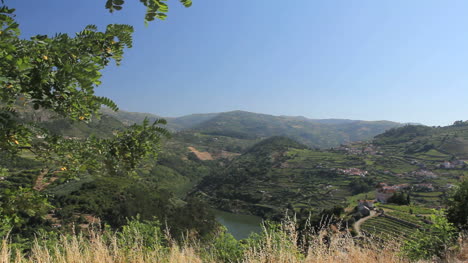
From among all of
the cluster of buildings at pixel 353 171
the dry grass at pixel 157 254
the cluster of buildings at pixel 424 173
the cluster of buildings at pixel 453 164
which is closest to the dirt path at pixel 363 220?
the cluster of buildings at pixel 353 171

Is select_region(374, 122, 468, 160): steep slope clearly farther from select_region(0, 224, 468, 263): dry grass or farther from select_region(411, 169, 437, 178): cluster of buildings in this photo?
select_region(0, 224, 468, 263): dry grass

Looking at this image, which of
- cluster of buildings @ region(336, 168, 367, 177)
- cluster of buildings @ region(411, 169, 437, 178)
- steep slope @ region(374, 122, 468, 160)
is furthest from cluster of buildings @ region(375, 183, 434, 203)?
steep slope @ region(374, 122, 468, 160)

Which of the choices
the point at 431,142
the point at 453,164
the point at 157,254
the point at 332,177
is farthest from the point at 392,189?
the point at 157,254

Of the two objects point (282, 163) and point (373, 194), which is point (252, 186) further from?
point (373, 194)

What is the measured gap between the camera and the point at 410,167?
270 feet

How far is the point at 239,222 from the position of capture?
199 ft

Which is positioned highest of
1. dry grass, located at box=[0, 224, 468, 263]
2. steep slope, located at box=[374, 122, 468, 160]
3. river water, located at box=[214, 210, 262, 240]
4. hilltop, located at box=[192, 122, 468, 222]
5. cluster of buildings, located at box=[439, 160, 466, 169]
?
dry grass, located at box=[0, 224, 468, 263]

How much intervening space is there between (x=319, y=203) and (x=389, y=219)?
23656mm

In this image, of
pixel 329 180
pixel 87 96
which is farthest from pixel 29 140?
pixel 329 180

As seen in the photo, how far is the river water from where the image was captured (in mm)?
52169

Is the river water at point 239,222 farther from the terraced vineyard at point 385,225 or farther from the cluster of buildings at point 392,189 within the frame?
the cluster of buildings at point 392,189

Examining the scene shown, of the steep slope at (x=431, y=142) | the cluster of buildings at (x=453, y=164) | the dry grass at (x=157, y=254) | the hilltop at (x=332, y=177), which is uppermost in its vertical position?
the dry grass at (x=157, y=254)

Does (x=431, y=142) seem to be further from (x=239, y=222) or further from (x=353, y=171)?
(x=239, y=222)

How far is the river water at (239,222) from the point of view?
52.2 meters
